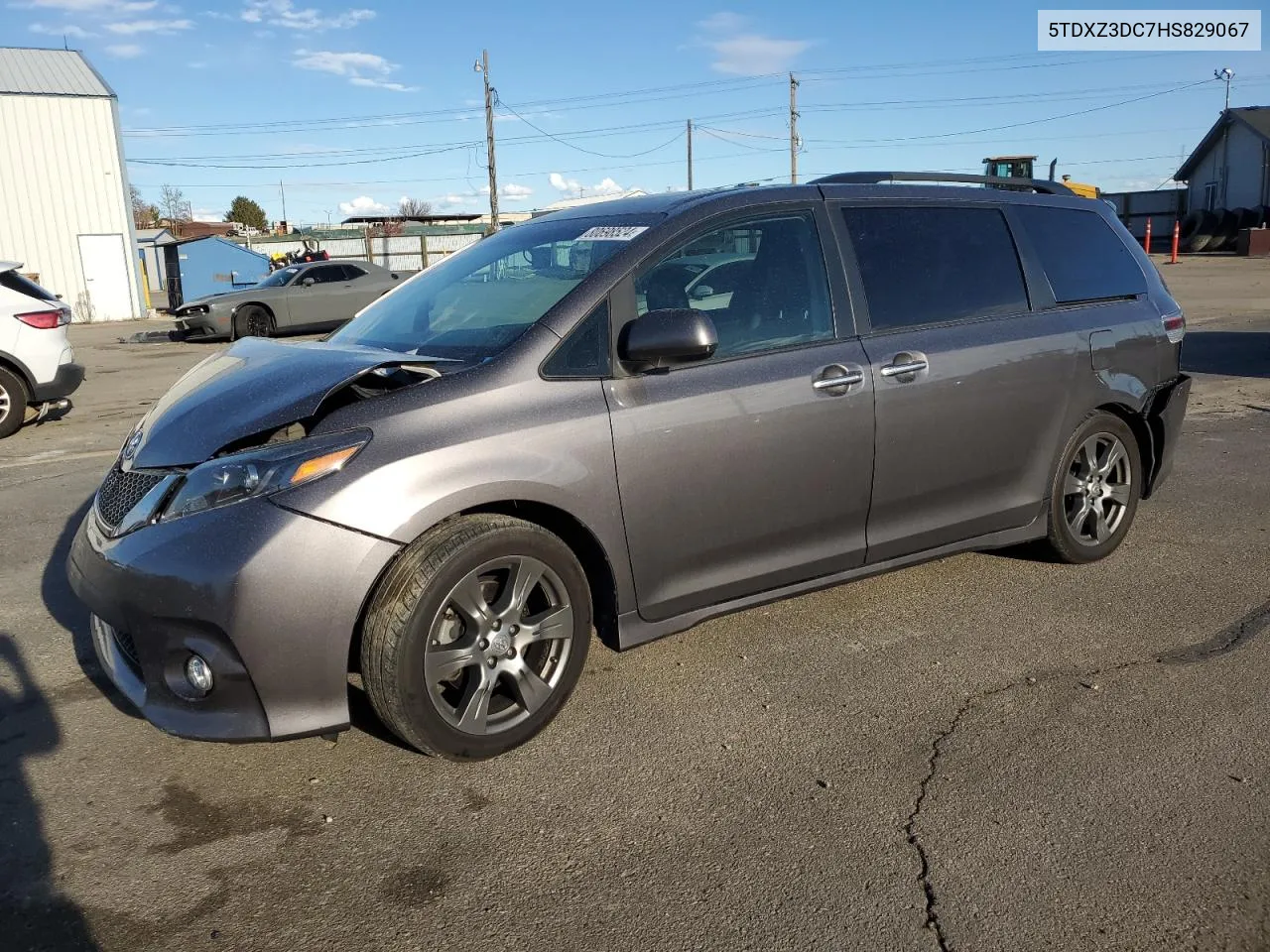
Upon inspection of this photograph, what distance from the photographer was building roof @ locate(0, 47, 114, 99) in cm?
2955

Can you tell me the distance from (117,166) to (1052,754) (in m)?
33.9

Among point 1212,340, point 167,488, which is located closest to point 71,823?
Answer: point 167,488

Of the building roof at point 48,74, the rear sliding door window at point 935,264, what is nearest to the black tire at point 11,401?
the rear sliding door window at point 935,264

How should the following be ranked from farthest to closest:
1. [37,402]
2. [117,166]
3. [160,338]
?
[117,166] < [160,338] < [37,402]

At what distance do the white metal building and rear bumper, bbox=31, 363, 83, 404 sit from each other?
23197 mm

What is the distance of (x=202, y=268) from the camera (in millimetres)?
34281

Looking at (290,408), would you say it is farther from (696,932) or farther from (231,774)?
(696,932)

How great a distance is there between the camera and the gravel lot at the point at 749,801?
252 centimetres

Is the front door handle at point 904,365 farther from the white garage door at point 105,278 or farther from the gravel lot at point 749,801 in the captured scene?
the white garage door at point 105,278

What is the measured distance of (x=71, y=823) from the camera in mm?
2961

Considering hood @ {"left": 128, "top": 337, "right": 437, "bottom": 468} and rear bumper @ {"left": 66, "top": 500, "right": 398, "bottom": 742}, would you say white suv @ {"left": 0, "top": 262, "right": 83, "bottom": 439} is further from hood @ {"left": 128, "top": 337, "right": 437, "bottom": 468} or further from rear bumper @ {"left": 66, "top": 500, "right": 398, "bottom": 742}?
rear bumper @ {"left": 66, "top": 500, "right": 398, "bottom": 742}

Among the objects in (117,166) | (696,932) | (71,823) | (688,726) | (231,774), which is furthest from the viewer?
(117,166)

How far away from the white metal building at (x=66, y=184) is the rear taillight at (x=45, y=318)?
76.4 feet

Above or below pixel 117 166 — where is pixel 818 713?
below
